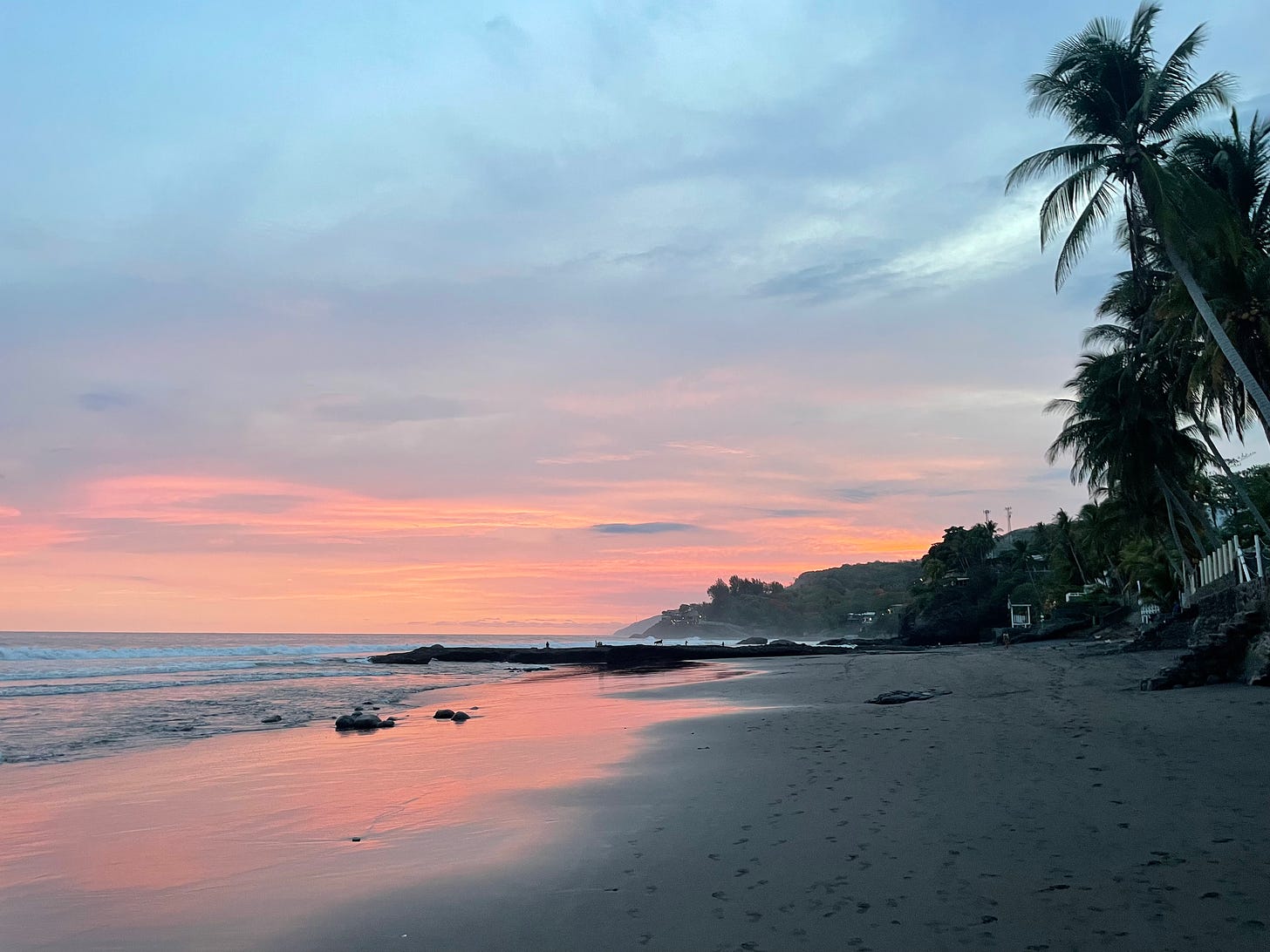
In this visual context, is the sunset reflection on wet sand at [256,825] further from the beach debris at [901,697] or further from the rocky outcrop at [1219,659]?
the rocky outcrop at [1219,659]

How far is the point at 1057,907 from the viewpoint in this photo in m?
4.76

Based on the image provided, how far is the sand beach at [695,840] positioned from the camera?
4828 mm

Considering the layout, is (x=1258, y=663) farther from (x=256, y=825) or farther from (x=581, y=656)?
(x=581, y=656)

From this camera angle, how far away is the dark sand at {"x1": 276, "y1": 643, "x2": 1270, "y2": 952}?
4641 millimetres

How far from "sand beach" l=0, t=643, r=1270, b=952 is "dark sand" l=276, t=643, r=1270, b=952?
3 centimetres

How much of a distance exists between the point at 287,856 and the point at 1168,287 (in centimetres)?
2605

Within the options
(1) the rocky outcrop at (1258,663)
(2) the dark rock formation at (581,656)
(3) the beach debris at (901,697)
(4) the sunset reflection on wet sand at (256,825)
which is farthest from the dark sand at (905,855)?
(2) the dark rock formation at (581,656)

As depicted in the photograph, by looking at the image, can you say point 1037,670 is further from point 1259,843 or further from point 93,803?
point 93,803

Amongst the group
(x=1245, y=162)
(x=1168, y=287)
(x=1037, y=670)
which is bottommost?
(x=1037, y=670)

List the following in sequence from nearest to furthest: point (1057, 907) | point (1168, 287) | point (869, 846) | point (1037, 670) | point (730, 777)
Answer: point (1057, 907) → point (869, 846) → point (730, 777) → point (1037, 670) → point (1168, 287)

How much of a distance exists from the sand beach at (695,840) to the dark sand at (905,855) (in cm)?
3

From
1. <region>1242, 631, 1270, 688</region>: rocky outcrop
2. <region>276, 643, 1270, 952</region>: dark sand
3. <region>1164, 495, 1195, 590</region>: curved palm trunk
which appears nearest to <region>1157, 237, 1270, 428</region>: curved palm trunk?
<region>1242, 631, 1270, 688</region>: rocky outcrop

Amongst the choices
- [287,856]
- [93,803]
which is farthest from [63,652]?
[287,856]

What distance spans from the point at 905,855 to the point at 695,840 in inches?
66.1
